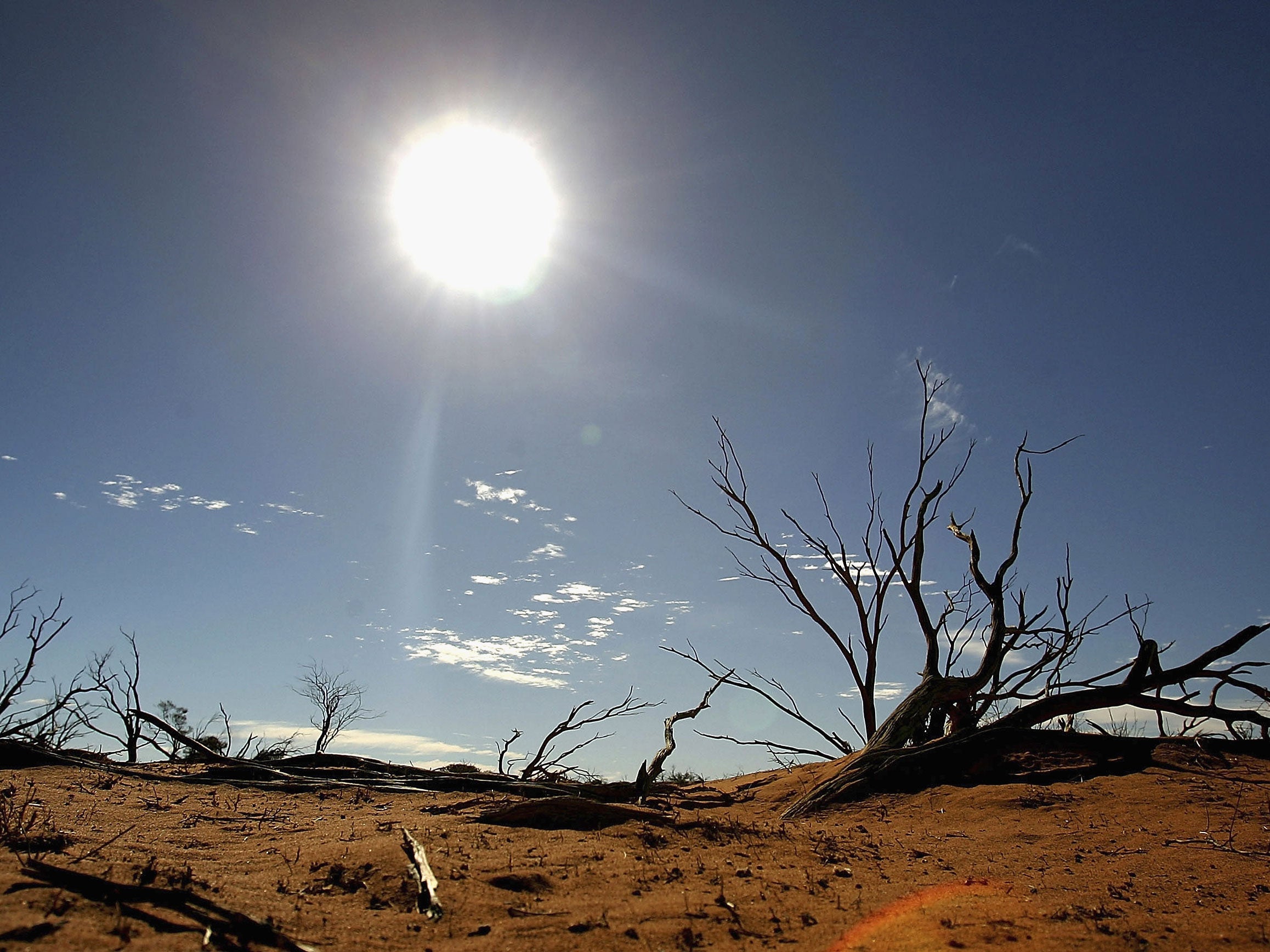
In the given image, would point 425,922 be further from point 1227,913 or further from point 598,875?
point 1227,913

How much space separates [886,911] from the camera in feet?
12.2

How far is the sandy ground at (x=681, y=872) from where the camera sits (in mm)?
3186

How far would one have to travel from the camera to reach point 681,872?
4191 mm

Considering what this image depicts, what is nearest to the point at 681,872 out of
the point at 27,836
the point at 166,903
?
the point at 166,903

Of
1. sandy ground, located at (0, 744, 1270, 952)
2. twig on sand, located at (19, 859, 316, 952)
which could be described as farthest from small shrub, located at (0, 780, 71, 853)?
twig on sand, located at (19, 859, 316, 952)

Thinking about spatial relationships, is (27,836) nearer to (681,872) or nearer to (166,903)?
(166,903)

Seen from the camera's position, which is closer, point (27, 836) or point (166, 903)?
point (166, 903)

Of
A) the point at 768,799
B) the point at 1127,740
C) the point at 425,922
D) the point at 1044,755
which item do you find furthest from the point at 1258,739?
the point at 425,922

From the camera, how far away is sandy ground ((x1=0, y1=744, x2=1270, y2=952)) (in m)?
3.19

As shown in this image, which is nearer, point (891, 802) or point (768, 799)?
point (891, 802)

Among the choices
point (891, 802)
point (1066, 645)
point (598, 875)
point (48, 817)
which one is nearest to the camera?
point (598, 875)

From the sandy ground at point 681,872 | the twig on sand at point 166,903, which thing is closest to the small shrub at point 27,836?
the sandy ground at point 681,872

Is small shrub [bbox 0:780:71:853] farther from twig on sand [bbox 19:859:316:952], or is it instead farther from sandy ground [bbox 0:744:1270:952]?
twig on sand [bbox 19:859:316:952]

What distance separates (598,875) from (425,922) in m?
1.10
